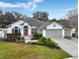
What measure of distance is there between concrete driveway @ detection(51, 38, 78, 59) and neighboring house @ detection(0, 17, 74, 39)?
11 centimetres

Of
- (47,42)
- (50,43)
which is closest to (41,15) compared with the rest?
(47,42)

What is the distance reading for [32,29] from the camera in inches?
163

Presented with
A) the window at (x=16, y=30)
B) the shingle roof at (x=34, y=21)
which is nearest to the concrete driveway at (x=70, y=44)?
the shingle roof at (x=34, y=21)

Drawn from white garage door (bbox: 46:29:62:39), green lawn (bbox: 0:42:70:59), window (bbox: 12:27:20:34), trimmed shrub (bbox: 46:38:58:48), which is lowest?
green lawn (bbox: 0:42:70:59)

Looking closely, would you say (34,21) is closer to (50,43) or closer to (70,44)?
(50,43)

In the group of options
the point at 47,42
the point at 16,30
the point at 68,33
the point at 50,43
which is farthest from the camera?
the point at 50,43

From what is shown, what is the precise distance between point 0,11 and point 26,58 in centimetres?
115

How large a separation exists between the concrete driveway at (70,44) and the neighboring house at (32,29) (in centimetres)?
11

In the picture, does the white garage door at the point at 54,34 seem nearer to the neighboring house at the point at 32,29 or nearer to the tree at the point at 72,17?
the neighboring house at the point at 32,29

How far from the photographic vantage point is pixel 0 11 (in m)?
3.60

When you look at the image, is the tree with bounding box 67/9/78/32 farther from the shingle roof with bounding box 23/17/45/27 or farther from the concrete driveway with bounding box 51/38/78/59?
the shingle roof with bounding box 23/17/45/27

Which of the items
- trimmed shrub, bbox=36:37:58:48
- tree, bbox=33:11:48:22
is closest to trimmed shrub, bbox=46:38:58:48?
trimmed shrub, bbox=36:37:58:48

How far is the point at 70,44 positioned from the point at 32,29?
1.08 metres

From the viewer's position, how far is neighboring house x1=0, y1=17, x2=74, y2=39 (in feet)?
12.5
